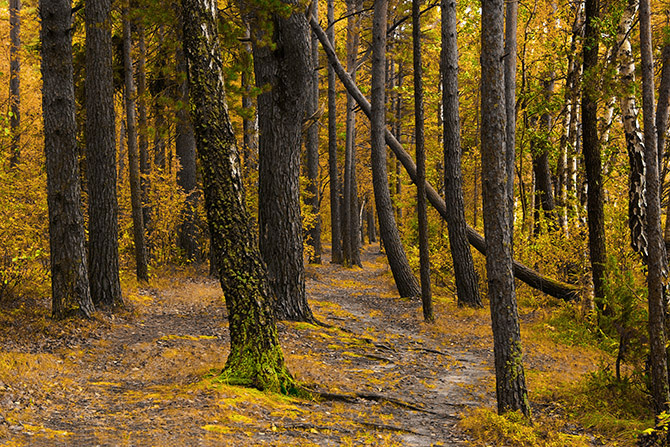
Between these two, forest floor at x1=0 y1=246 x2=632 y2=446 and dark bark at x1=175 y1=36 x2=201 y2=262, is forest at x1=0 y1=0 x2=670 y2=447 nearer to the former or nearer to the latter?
forest floor at x1=0 y1=246 x2=632 y2=446

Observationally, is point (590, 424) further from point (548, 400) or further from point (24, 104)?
point (24, 104)

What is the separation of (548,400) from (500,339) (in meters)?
1.94

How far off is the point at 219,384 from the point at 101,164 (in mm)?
6531

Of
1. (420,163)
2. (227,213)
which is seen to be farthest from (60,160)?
(420,163)

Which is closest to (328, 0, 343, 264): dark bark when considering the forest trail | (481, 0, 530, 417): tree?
the forest trail

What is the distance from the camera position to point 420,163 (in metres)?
11.8

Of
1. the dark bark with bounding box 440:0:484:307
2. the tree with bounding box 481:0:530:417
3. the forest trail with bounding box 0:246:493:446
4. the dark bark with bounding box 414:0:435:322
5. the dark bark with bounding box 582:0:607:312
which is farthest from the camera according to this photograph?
the dark bark with bounding box 440:0:484:307

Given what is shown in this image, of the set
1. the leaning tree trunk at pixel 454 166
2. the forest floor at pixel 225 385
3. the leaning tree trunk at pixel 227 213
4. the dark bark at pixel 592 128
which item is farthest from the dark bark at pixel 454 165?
the leaning tree trunk at pixel 227 213

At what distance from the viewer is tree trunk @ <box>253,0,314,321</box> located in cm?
974

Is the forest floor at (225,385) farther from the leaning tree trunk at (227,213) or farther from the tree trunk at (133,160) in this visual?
the tree trunk at (133,160)

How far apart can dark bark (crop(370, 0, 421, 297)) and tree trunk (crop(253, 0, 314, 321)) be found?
4999 mm

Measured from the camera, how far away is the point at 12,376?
250 inches

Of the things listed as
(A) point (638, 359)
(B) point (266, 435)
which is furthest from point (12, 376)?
(A) point (638, 359)

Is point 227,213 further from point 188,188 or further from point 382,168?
point 188,188
